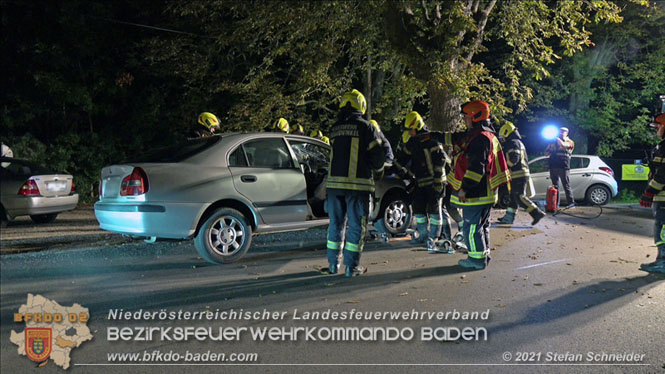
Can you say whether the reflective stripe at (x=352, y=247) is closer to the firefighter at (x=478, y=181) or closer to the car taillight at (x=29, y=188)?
the firefighter at (x=478, y=181)

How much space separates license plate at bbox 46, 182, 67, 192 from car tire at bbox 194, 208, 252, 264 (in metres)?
5.53

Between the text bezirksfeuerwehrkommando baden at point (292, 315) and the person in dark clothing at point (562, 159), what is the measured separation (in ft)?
34.1

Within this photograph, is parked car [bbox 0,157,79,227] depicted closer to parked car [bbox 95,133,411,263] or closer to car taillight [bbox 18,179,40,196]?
car taillight [bbox 18,179,40,196]

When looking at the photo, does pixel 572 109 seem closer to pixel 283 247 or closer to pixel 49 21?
pixel 283 247

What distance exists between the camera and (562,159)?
14008mm

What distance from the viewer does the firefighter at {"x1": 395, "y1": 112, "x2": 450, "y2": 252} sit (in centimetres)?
768

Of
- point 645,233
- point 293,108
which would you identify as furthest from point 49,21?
point 645,233

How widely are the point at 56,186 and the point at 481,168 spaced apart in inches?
335

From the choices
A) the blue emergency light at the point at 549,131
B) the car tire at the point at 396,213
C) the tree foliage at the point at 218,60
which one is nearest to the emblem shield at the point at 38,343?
the car tire at the point at 396,213

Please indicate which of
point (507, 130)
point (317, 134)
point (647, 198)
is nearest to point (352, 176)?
point (647, 198)

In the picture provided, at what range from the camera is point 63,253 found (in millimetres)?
7602

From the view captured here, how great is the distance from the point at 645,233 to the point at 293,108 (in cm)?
1100

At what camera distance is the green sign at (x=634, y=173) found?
810 inches

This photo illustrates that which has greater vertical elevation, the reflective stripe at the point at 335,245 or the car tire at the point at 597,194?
the car tire at the point at 597,194
